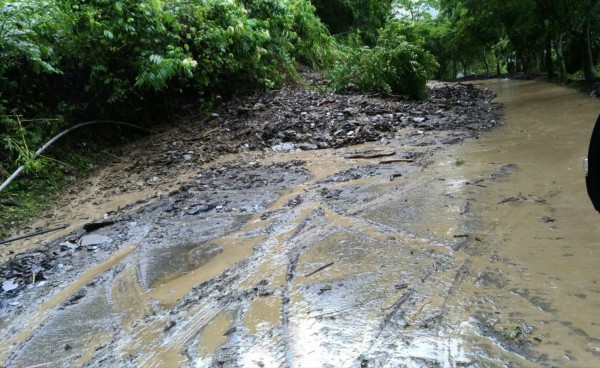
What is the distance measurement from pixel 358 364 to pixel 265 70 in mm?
9512

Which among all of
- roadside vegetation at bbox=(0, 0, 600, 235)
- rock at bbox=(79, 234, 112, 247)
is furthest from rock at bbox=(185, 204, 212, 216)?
roadside vegetation at bbox=(0, 0, 600, 235)

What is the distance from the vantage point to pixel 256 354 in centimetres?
226

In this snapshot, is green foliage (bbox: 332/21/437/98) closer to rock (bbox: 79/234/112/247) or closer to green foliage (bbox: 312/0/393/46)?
green foliage (bbox: 312/0/393/46)

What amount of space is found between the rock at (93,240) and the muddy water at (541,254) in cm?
364

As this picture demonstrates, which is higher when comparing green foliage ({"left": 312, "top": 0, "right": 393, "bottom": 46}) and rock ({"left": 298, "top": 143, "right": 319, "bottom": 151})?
green foliage ({"left": 312, "top": 0, "right": 393, "bottom": 46})

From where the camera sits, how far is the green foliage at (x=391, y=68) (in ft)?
37.5

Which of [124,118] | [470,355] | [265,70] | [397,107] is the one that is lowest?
[470,355]

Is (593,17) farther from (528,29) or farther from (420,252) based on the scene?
(420,252)

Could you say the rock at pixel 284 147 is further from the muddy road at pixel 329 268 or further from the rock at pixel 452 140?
the rock at pixel 452 140

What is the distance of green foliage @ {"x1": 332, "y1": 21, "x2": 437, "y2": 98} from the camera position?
11438mm

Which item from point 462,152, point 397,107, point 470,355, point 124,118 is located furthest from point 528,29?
point 470,355

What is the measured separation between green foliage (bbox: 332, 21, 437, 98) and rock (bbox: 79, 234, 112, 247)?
882cm

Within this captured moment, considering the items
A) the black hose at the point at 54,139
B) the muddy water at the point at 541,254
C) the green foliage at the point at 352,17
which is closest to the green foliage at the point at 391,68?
the muddy water at the point at 541,254

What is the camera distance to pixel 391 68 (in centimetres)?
1146
